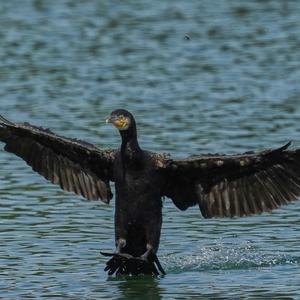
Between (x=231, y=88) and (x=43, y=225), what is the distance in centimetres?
879

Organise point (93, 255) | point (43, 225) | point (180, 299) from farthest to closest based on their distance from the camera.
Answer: point (43, 225) < point (93, 255) < point (180, 299)

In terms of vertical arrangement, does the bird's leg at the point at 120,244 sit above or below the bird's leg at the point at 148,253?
above

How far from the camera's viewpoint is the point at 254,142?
19.5 meters

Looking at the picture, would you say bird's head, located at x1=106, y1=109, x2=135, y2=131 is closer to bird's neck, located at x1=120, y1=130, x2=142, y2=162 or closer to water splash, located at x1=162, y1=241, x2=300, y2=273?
bird's neck, located at x1=120, y1=130, x2=142, y2=162

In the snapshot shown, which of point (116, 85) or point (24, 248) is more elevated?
point (116, 85)

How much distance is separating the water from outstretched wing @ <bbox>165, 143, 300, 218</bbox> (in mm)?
568

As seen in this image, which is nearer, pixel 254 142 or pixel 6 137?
pixel 6 137

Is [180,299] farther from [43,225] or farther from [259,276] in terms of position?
[43,225]

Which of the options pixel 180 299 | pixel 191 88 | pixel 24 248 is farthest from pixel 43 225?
pixel 191 88

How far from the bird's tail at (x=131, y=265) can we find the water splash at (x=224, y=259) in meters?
0.26

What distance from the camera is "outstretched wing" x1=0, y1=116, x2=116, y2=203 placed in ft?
47.1

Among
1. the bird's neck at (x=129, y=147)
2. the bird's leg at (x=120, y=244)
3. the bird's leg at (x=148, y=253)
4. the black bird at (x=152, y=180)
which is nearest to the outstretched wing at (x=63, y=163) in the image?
the black bird at (x=152, y=180)

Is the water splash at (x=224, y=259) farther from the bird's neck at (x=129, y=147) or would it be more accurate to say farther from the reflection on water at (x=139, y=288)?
the bird's neck at (x=129, y=147)

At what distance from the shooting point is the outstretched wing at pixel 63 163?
14.4 metres
